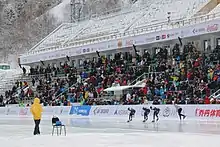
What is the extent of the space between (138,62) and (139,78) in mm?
2626

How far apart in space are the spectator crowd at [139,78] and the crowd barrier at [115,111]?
0.76 metres

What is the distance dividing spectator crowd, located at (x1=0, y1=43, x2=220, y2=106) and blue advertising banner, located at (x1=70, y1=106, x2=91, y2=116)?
0.72m

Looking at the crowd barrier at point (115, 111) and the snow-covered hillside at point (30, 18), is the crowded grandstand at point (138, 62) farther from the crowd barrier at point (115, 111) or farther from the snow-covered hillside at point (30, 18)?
the snow-covered hillside at point (30, 18)

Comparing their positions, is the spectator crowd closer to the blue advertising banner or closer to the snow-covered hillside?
the blue advertising banner

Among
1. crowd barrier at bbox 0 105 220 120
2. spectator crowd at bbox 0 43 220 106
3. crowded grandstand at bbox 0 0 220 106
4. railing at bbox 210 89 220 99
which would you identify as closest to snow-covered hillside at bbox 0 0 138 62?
crowded grandstand at bbox 0 0 220 106

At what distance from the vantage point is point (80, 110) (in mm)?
35781

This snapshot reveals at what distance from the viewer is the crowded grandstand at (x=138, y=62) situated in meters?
31.7

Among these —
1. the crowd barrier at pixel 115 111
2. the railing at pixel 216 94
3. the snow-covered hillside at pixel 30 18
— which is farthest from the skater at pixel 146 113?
the snow-covered hillside at pixel 30 18

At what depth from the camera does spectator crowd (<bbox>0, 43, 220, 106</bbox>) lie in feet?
99.3

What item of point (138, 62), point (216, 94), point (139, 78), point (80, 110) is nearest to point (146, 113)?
point (216, 94)

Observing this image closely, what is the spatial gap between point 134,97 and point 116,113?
182cm

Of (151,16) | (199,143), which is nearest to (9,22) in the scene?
(151,16)

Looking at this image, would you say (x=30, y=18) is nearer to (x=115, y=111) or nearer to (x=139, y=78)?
(x=139, y=78)

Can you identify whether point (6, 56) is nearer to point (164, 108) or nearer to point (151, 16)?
point (151, 16)
